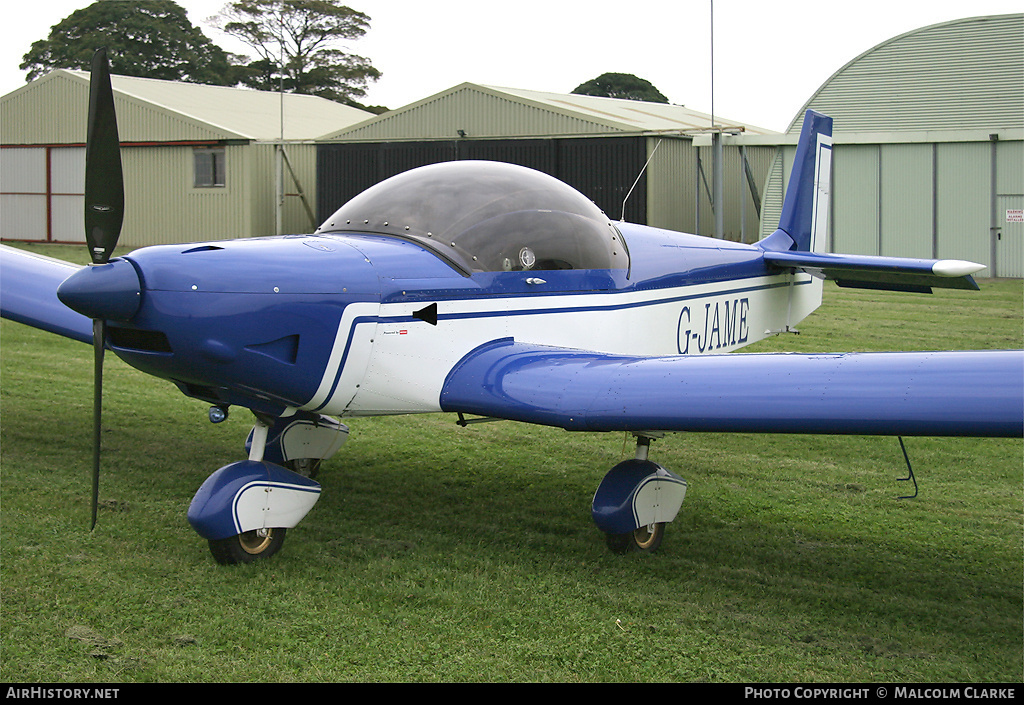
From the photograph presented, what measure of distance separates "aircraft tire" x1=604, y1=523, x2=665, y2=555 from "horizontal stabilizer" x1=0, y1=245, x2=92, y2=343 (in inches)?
150

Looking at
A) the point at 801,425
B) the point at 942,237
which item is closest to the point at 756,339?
the point at 801,425

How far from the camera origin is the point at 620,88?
64.1 metres

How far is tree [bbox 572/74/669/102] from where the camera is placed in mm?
63875

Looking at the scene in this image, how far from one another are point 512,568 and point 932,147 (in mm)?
20740

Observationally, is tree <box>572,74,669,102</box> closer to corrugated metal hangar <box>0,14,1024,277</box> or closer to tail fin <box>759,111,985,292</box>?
corrugated metal hangar <box>0,14,1024,277</box>

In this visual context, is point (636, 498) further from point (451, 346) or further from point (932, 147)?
point (932, 147)

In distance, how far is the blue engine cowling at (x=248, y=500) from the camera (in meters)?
4.80

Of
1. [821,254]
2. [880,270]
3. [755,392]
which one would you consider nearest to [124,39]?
[821,254]

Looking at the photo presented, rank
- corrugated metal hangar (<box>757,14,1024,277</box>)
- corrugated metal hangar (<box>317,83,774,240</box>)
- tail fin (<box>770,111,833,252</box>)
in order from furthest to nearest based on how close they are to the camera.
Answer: corrugated metal hangar (<box>317,83,774,240</box>), corrugated metal hangar (<box>757,14,1024,277</box>), tail fin (<box>770,111,833,252</box>)

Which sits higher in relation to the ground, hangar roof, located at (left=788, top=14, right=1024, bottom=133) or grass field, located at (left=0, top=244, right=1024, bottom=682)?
hangar roof, located at (left=788, top=14, right=1024, bottom=133)

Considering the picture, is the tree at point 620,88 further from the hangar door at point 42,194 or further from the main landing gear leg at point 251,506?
the main landing gear leg at point 251,506

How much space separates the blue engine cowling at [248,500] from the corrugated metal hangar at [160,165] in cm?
2293

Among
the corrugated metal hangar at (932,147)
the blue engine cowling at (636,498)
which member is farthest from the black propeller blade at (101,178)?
the corrugated metal hangar at (932,147)

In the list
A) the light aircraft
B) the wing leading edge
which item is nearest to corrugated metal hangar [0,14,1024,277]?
the light aircraft
